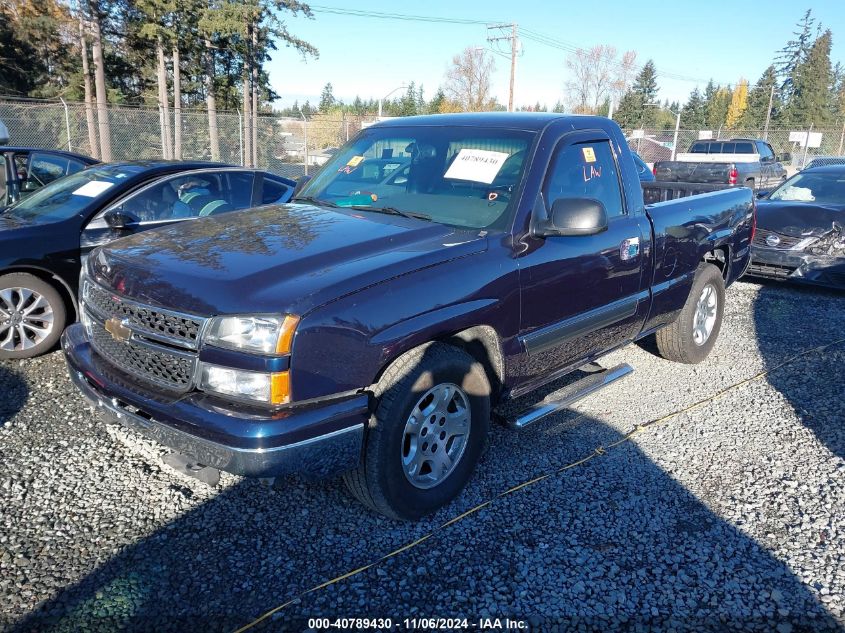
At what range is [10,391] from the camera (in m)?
4.60

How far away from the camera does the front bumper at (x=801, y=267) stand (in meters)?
7.84

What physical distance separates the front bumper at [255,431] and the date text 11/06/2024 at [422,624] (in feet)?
1.91

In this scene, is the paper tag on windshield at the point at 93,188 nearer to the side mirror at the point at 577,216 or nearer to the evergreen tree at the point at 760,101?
the side mirror at the point at 577,216

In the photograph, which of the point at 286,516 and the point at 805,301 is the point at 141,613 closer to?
the point at 286,516

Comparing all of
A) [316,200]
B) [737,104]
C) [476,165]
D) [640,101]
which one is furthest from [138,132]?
[737,104]

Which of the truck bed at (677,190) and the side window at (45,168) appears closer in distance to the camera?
the truck bed at (677,190)

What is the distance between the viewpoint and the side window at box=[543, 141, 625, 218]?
12.2 ft

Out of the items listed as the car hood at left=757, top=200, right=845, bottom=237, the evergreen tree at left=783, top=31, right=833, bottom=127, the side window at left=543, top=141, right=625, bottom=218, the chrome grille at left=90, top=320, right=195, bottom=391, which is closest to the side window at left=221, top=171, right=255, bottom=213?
the chrome grille at left=90, top=320, right=195, bottom=391

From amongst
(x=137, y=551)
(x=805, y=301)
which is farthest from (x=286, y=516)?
(x=805, y=301)

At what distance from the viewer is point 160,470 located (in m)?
3.61

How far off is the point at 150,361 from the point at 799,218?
27.7 ft

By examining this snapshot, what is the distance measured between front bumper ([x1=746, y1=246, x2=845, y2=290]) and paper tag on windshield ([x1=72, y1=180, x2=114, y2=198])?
25.3ft

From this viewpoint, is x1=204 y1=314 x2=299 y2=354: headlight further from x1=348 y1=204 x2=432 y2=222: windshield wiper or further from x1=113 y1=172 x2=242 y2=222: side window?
x1=113 y1=172 x2=242 y2=222: side window

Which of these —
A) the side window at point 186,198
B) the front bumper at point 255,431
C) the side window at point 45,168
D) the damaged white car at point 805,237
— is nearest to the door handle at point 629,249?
the front bumper at point 255,431
